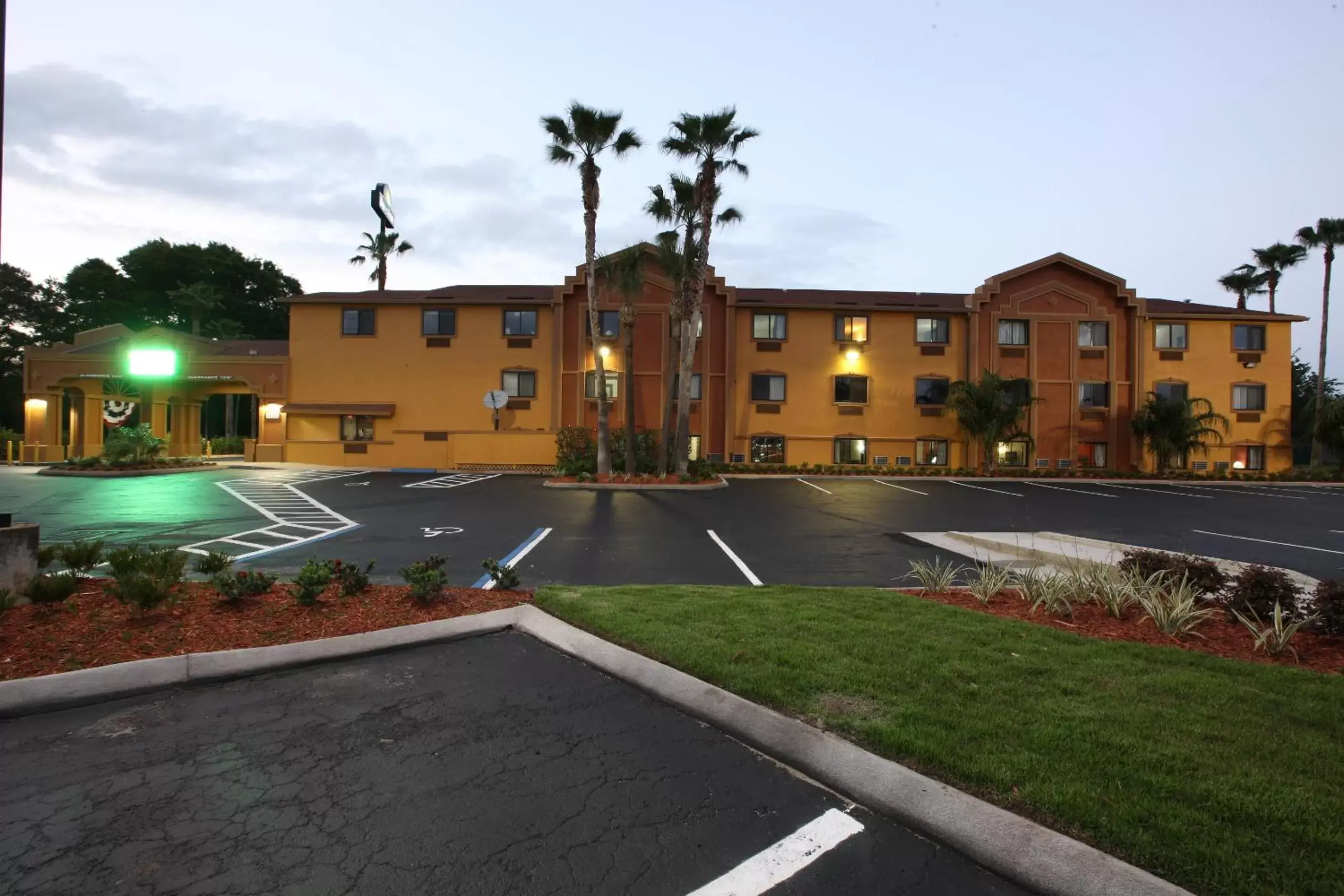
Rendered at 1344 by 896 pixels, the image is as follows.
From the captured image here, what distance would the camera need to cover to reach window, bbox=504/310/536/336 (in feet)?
105

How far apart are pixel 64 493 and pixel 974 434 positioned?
33.7 meters

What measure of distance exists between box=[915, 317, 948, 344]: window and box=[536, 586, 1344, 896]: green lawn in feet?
96.0

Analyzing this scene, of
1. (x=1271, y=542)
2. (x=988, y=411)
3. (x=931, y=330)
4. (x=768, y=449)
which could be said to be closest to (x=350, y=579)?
(x=1271, y=542)

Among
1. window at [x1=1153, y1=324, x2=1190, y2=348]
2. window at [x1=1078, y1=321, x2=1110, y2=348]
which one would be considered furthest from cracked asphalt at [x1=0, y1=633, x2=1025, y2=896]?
window at [x1=1153, y1=324, x2=1190, y2=348]

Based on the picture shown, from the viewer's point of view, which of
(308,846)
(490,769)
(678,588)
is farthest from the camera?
(678,588)

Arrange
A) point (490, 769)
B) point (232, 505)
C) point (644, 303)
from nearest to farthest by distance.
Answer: point (490, 769)
point (232, 505)
point (644, 303)

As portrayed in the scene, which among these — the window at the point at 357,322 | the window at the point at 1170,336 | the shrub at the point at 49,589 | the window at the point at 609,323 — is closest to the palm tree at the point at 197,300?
the window at the point at 357,322

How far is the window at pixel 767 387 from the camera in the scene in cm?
3247

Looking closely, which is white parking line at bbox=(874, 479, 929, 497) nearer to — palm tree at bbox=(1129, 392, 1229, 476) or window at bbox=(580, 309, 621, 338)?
window at bbox=(580, 309, 621, 338)

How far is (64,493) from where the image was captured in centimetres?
1811

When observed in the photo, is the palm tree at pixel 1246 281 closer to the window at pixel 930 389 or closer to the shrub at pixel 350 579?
the window at pixel 930 389

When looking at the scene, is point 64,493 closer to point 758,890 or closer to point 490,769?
point 490,769

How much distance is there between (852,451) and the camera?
107 ft

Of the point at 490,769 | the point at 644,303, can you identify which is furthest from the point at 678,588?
the point at 644,303
